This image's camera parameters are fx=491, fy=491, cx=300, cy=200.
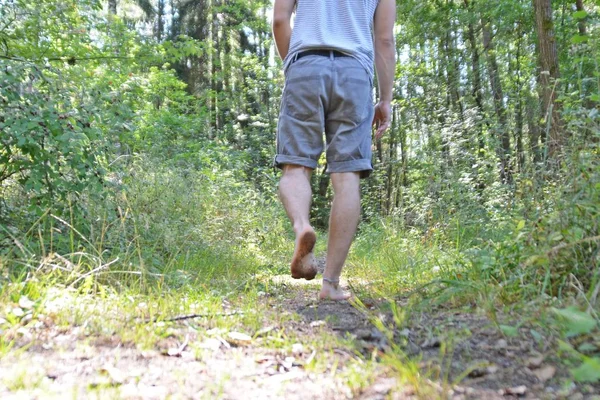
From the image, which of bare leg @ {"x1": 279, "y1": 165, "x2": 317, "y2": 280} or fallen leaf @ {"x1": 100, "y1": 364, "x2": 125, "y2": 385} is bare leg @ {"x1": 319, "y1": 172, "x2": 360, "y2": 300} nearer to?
bare leg @ {"x1": 279, "y1": 165, "x2": 317, "y2": 280}

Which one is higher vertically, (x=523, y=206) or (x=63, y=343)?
(x=523, y=206)

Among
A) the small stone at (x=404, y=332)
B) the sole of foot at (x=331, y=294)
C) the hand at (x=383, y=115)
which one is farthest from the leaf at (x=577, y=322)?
the hand at (x=383, y=115)

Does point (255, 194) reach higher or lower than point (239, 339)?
higher

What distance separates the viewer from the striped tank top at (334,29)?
263 cm

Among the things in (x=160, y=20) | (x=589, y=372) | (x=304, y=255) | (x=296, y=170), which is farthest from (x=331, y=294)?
(x=160, y=20)

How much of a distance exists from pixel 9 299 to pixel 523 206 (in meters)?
2.25

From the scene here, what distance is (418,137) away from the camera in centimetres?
1354

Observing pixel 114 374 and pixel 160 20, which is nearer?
pixel 114 374

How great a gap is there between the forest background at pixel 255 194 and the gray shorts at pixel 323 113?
2.54ft

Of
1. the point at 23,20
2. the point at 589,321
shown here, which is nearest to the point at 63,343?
the point at 589,321

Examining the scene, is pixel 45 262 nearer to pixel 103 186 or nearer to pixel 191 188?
pixel 103 186

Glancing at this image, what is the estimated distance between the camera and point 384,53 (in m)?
2.95

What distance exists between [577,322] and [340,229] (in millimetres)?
1386

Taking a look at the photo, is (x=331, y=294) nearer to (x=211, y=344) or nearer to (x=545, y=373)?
(x=211, y=344)
